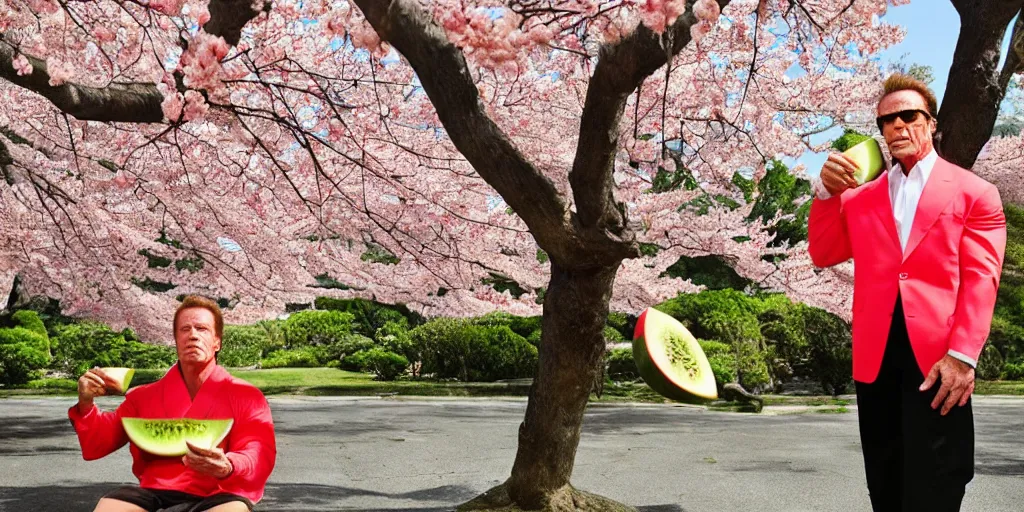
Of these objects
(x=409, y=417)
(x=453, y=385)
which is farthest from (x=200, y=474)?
(x=453, y=385)

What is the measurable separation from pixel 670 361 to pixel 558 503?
2996 millimetres

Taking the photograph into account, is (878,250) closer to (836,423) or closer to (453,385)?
(836,423)

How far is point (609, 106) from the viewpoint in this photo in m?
5.25

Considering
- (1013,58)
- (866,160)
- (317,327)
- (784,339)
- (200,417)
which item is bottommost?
(200,417)

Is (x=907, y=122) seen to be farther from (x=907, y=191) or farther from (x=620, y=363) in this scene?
(x=620, y=363)

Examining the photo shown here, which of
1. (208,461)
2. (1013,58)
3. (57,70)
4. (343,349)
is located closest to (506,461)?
(57,70)

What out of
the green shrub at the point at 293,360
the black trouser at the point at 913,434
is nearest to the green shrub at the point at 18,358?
the green shrub at the point at 293,360

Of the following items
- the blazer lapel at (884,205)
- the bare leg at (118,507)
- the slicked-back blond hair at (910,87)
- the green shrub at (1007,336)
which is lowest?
the bare leg at (118,507)

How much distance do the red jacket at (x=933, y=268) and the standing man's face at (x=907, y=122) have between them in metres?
0.10

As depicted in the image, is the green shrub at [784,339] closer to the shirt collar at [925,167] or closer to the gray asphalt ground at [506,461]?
the gray asphalt ground at [506,461]

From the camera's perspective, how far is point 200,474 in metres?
3.38

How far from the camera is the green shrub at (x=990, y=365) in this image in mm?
22797

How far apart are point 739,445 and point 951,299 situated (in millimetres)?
7870

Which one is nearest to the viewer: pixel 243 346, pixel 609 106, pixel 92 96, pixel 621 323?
pixel 609 106
